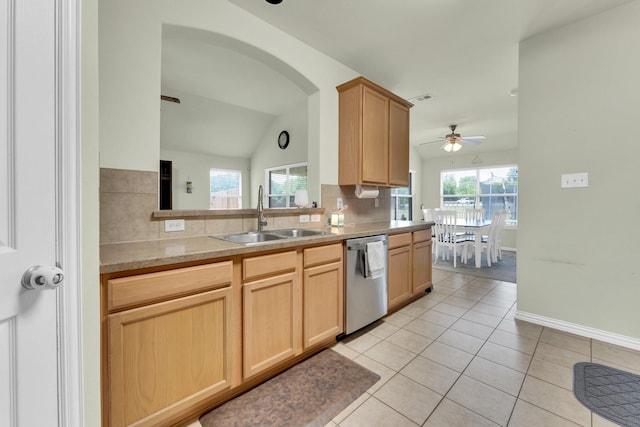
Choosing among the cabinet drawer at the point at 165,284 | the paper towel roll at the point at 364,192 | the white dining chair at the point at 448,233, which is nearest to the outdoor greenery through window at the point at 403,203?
the white dining chair at the point at 448,233

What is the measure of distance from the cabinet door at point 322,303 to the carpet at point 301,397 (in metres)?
0.20

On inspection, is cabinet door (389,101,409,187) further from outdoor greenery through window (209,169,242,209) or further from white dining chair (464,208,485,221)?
outdoor greenery through window (209,169,242,209)

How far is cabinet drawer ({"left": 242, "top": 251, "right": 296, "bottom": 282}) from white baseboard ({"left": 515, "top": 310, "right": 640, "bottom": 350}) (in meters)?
2.35

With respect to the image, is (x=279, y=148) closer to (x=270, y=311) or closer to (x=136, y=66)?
(x=136, y=66)

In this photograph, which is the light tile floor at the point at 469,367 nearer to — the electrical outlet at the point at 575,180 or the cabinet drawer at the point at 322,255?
the cabinet drawer at the point at 322,255

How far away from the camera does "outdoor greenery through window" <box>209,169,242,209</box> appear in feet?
19.5

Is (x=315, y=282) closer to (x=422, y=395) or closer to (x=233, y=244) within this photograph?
(x=233, y=244)

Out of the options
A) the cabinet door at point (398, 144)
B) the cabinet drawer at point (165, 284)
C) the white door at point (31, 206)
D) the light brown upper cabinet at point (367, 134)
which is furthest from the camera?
the cabinet door at point (398, 144)

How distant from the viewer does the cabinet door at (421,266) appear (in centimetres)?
293

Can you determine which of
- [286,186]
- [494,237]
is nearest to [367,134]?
[286,186]

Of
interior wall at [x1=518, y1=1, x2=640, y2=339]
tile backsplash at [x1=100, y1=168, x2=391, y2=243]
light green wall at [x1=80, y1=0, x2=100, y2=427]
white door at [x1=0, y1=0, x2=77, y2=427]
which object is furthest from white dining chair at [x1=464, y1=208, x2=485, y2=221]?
white door at [x1=0, y1=0, x2=77, y2=427]

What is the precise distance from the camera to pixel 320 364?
1.84 metres

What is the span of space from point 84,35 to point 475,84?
13.2ft

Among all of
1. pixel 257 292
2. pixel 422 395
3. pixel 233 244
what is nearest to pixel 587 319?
pixel 422 395
